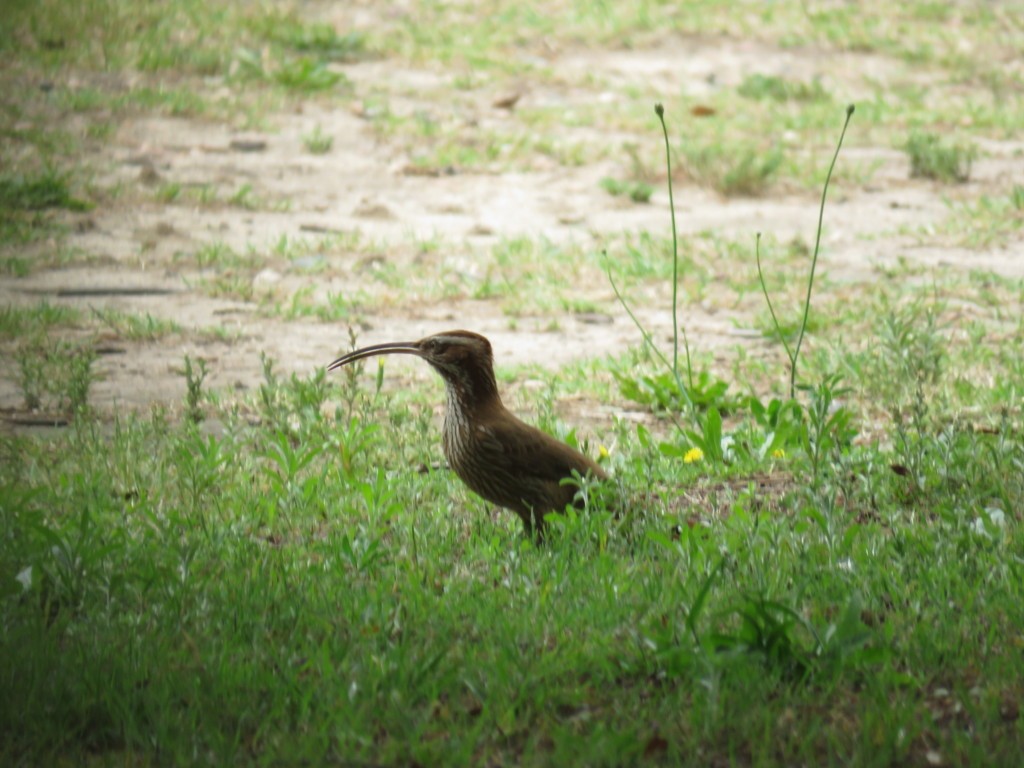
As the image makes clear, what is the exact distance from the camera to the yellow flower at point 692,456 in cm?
549

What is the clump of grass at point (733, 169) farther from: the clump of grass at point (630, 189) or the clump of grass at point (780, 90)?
the clump of grass at point (780, 90)

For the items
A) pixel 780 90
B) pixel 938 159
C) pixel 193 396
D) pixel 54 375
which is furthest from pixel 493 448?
pixel 780 90

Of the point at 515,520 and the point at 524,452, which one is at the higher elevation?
the point at 524,452

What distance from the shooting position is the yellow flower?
18.0ft

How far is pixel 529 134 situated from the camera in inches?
432

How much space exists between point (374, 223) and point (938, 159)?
13.5ft

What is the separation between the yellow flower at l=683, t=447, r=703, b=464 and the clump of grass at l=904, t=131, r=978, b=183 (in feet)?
17.9

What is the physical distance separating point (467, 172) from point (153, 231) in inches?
100

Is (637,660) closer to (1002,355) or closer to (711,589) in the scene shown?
(711,589)

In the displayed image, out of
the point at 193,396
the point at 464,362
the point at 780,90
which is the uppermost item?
the point at 780,90

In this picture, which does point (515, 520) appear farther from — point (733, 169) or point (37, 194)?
point (733, 169)

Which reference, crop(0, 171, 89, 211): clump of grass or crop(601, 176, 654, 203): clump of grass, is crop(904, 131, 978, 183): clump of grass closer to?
crop(601, 176, 654, 203): clump of grass

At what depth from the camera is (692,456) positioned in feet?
18.1

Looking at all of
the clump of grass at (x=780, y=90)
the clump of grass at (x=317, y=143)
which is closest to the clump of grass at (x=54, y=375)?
the clump of grass at (x=317, y=143)
